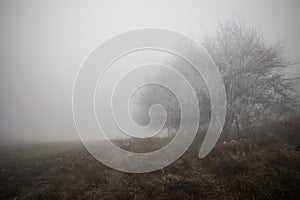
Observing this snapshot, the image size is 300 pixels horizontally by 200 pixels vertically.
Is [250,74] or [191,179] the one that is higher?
[250,74]

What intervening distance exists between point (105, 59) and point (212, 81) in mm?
10165

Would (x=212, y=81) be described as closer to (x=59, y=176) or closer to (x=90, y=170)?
(x=90, y=170)

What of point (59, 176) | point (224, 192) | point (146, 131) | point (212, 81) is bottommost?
point (224, 192)

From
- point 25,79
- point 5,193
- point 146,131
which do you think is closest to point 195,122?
point 5,193

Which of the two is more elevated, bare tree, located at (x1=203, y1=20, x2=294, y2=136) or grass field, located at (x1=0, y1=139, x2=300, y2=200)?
bare tree, located at (x1=203, y1=20, x2=294, y2=136)

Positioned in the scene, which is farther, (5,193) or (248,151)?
(248,151)

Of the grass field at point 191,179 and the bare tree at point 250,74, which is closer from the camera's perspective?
the grass field at point 191,179

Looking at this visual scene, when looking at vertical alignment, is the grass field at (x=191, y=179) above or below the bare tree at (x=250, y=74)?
below

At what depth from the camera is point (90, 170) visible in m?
11.1

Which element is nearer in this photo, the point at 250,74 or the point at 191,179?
the point at 191,179

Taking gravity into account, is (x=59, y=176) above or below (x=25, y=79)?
below

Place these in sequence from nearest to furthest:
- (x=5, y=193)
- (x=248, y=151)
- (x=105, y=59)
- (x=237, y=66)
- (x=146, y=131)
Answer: (x=5, y=193)
(x=248, y=151)
(x=237, y=66)
(x=105, y=59)
(x=146, y=131)

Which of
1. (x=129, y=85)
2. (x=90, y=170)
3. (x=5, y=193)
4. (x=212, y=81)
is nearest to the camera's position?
(x=5, y=193)

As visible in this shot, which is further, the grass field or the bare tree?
the bare tree
